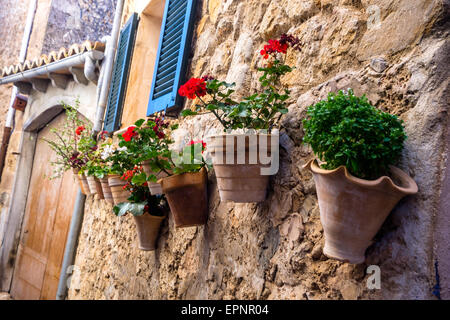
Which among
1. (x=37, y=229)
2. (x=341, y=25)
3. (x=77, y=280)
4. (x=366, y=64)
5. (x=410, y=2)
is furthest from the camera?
(x=37, y=229)

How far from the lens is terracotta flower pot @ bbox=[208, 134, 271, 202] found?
1.28 m

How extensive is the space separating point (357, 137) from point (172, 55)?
1933 mm

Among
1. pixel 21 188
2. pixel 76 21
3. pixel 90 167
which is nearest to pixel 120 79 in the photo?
pixel 90 167

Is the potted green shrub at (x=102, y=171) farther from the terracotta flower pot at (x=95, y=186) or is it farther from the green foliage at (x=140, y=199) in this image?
the green foliage at (x=140, y=199)

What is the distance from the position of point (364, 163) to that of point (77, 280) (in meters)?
3.68

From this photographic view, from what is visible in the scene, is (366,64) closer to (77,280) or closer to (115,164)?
(115,164)

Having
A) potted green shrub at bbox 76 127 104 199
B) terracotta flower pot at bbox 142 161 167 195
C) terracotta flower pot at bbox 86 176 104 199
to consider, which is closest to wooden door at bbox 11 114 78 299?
potted green shrub at bbox 76 127 104 199

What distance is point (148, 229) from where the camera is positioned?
2.19 metres

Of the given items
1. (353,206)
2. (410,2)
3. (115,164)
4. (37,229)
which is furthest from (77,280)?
(410,2)

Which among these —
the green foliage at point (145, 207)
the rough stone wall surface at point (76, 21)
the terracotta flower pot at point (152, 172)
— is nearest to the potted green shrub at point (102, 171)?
the green foliage at point (145, 207)

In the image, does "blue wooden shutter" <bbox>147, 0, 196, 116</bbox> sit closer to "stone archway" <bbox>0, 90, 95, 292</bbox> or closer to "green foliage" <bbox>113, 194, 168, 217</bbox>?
"green foliage" <bbox>113, 194, 168, 217</bbox>

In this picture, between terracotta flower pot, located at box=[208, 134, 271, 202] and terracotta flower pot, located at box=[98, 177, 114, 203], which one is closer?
terracotta flower pot, located at box=[208, 134, 271, 202]

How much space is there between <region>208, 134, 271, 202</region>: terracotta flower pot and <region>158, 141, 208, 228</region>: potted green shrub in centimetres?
32

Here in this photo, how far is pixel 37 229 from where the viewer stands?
553 centimetres
